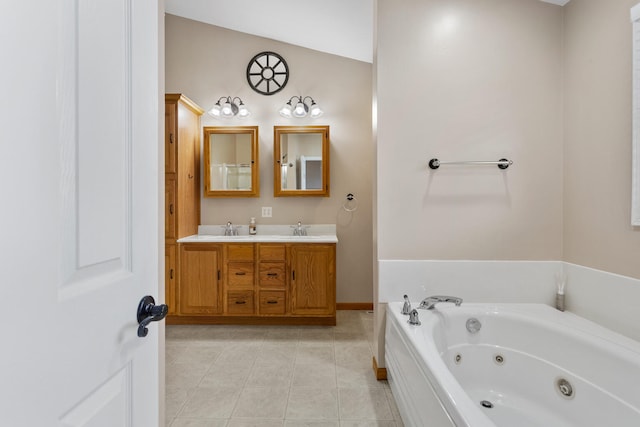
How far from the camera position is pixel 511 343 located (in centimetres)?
181

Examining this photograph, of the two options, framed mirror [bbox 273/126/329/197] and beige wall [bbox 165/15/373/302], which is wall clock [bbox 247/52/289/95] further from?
framed mirror [bbox 273/126/329/197]

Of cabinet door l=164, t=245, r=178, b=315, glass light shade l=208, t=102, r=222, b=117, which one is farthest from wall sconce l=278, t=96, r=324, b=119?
cabinet door l=164, t=245, r=178, b=315

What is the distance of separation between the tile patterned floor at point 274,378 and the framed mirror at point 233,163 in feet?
4.63

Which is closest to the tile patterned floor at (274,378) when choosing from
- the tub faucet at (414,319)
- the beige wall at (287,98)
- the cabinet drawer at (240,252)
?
the tub faucet at (414,319)

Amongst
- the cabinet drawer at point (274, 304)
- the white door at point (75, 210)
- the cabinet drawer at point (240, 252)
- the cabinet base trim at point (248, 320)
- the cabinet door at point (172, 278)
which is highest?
the white door at point (75, 210)

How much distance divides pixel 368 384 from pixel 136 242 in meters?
1.89

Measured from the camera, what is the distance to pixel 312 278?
3016 millimetres

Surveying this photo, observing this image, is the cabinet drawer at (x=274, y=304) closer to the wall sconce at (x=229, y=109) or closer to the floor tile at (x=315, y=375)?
the floor tile at (x=315, y=375)

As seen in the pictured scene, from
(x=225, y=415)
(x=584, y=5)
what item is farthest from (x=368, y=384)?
(x=584, y=5)

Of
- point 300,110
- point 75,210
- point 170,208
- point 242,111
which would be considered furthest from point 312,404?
point 242,111

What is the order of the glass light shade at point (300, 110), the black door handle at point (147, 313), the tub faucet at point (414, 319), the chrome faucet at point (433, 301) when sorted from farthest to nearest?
the glass light shade at point (300, 110)
the chrome faucet at point (433, 301)
the tub faucet at point (414, 319)
the black door handle at point (147, 313)

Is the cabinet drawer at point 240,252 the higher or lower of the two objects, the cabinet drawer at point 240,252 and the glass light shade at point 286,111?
the lower

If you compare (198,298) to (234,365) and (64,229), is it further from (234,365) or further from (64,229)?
(64,229)

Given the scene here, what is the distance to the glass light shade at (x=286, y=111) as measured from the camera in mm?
3367
